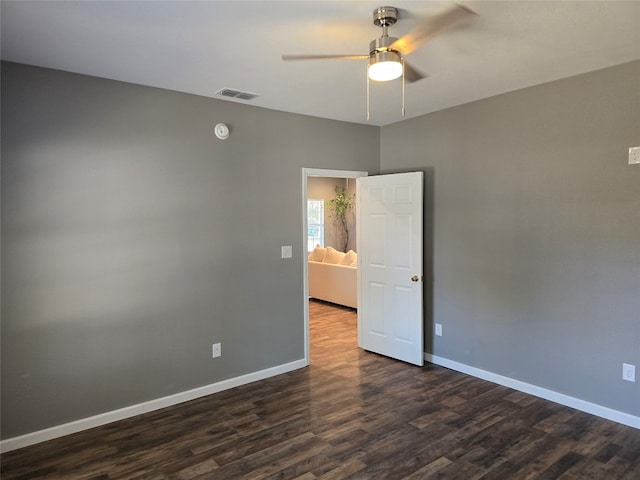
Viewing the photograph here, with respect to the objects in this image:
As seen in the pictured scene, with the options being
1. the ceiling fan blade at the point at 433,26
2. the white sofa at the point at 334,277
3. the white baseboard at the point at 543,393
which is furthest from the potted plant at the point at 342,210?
the ceiling fan blade at the point at 433,26

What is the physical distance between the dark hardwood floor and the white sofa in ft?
9.32

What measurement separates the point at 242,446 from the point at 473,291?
2.55 m

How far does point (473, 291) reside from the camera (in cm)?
398

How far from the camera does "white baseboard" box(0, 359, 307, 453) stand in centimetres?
282

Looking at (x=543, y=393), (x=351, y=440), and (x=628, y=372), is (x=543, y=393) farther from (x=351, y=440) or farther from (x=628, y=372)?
(x=351, y=440)

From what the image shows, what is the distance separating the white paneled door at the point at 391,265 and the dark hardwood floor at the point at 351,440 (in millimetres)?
704

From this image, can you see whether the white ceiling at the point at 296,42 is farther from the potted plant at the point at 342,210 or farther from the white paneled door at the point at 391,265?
the potted plant at the point at 342,210

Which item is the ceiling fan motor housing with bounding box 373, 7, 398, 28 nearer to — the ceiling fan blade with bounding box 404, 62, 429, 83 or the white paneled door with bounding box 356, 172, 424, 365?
the ceiling fan blade with bounding box 404, 62, 429, 83

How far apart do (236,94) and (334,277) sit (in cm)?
402

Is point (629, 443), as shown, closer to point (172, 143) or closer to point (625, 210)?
point (625, 210)

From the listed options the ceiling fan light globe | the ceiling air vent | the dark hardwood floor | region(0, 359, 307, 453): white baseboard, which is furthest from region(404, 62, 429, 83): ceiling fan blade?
region(0, 359, 307, 453): white baseboard

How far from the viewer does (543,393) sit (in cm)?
348

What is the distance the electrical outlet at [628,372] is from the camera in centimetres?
298

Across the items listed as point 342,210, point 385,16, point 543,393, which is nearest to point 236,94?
point 385,16
